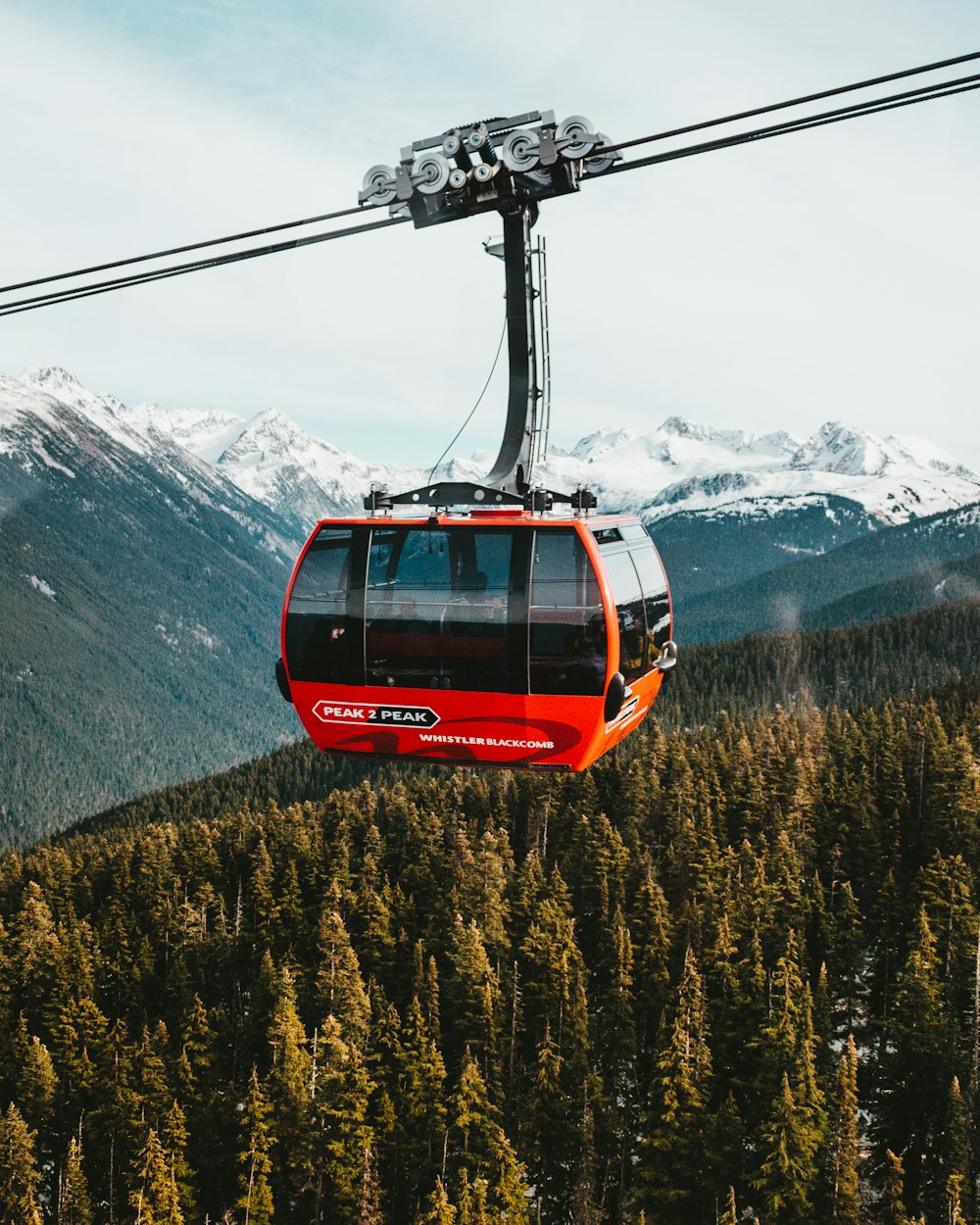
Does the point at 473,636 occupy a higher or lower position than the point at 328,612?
lower

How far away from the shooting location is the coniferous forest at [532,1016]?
52.5 metres

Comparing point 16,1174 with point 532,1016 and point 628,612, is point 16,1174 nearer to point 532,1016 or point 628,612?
point 532,1016

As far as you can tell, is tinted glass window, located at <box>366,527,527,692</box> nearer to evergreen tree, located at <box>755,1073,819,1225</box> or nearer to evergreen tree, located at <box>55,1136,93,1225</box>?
evergreen tree, located at <box>755,1073,819,1225</box>

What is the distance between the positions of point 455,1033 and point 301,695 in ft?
181

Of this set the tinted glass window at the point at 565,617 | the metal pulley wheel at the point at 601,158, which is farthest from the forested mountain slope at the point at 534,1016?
the metal pulley wheel at the point at 601,158

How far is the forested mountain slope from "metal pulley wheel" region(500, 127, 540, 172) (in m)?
44.8

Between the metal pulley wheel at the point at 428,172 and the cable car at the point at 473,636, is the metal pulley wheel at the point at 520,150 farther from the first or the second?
the cable car at the point at 473,636

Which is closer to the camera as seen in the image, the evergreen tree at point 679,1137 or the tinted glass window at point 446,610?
the tinted glass window at point 446,610

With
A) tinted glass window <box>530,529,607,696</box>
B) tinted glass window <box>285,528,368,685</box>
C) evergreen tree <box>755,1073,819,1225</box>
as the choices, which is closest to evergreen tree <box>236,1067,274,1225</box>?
evergreen tree <box>755,1073,819,1225</box>

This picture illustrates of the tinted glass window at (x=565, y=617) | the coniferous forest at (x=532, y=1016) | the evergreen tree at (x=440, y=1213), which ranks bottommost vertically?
the evergreen tree at (x=440, y=1213)

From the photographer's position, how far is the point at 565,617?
15242 millimetres

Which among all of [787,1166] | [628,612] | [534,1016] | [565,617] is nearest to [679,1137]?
[787,1166]

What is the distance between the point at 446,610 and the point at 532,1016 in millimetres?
57540

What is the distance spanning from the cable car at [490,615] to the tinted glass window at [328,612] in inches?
0.9
